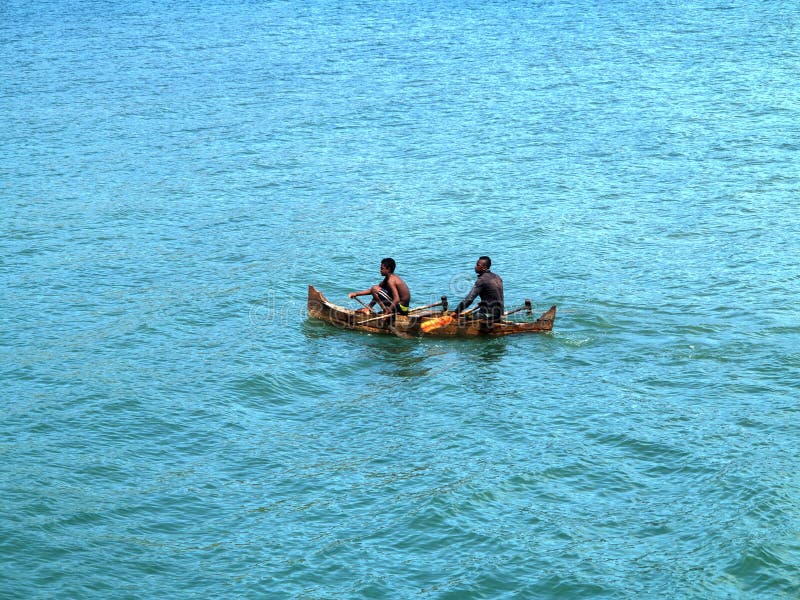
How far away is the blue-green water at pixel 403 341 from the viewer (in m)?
16.9

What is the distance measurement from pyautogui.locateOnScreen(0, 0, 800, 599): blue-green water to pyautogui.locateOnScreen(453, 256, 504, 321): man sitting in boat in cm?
68

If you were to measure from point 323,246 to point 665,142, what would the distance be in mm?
15584

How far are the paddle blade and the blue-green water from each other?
1.32ft

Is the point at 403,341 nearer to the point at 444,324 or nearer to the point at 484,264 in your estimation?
the point at 444,324

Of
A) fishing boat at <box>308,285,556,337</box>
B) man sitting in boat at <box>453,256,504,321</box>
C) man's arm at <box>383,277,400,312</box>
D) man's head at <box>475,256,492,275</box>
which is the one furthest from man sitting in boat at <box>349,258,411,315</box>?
man's head at <box>475,256,492,275</box>

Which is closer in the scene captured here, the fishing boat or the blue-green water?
the blue-green water

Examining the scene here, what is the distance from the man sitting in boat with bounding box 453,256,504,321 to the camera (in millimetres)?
23656

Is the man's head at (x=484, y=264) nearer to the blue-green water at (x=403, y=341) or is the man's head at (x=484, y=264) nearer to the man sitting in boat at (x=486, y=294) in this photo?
the man sitting in boat at (x=486, y=294)

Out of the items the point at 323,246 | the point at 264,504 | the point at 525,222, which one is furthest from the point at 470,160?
the point at 264,504

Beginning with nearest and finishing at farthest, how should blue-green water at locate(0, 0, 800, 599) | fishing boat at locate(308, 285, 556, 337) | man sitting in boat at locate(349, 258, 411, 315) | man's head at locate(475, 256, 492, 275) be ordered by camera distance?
blue-green water at locate(0, 0, 800, 599) < man's head at locate(475, 256, 492, 275) < fishing boat at locate(308, 285, 556, 337) < man sitting in boat at locate(349, 258, 411, 315)

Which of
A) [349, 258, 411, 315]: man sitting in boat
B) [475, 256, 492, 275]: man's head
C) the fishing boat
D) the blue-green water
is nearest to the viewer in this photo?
the blue-green water

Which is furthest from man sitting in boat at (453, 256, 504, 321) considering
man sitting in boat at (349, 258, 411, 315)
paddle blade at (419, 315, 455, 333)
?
man sitting in boat at (349, 258, 411, 315)

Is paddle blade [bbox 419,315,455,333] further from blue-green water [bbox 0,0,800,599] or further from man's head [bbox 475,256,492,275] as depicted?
man's head [bbox 475,256,492,275]

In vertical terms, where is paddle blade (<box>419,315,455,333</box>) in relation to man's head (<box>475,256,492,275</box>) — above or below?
below
